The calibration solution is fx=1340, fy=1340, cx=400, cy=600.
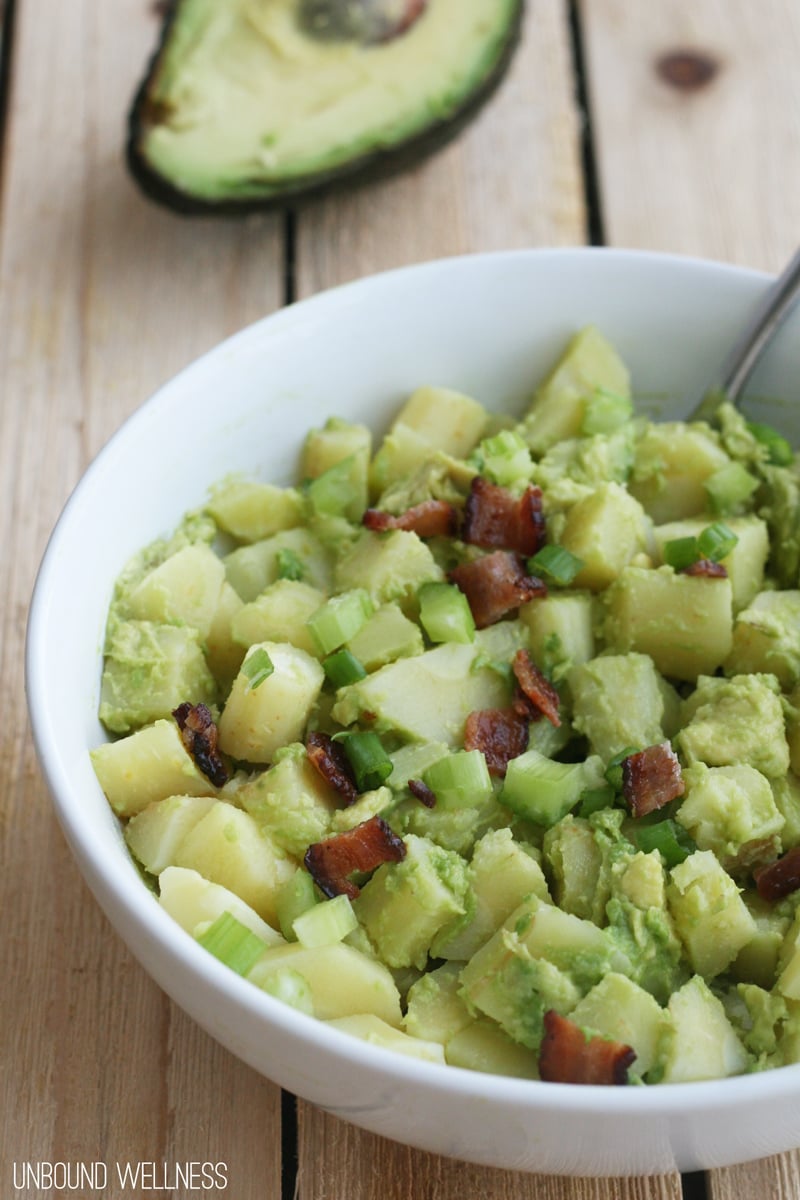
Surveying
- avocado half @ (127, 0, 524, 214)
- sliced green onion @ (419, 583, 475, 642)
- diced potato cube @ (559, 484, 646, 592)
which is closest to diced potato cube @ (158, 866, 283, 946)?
sliced green onion @ (419, 583, 475, 642)

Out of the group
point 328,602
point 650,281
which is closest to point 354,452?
point 328,602

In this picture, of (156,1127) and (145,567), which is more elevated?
(145,567)

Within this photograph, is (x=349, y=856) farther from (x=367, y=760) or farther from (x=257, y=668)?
(x=257, y=668)

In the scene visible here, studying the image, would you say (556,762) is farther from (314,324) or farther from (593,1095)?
(314,324)

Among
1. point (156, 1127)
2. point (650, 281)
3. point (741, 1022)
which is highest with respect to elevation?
point (650, 281)

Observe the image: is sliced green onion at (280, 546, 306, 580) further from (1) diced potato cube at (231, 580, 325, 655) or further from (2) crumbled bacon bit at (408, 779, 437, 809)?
(2) crumbled bacon bit at (408, 779, 437, 809)

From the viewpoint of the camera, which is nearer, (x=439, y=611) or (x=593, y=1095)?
(x=593, y=1095)

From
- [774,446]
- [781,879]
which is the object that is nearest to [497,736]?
[781,879]
